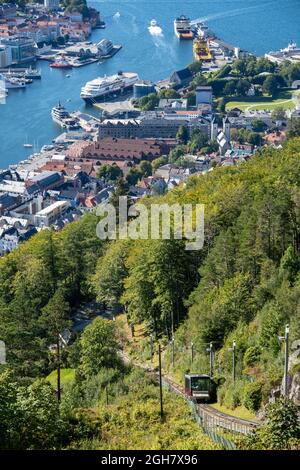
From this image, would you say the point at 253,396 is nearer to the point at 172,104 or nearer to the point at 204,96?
the point at 172,104

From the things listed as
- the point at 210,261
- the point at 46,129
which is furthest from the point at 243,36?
the point at 210,261

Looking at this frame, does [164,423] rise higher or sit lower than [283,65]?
higher

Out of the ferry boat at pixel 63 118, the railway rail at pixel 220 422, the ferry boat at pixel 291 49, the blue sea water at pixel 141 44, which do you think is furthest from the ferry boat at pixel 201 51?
the railway rail at pixel 220 422

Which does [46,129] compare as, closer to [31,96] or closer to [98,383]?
[31,96]

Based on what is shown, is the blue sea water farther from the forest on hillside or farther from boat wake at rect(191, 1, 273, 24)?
the forest on hillside

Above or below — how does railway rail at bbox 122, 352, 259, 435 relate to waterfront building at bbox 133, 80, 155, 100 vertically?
above

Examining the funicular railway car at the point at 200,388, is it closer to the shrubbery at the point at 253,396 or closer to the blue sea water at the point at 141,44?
the shrubbery at the point at 253,396

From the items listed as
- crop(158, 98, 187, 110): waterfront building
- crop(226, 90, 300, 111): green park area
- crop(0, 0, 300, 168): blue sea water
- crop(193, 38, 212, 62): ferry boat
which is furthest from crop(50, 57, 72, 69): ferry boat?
crop(226, 90, 300, 111): green park area
